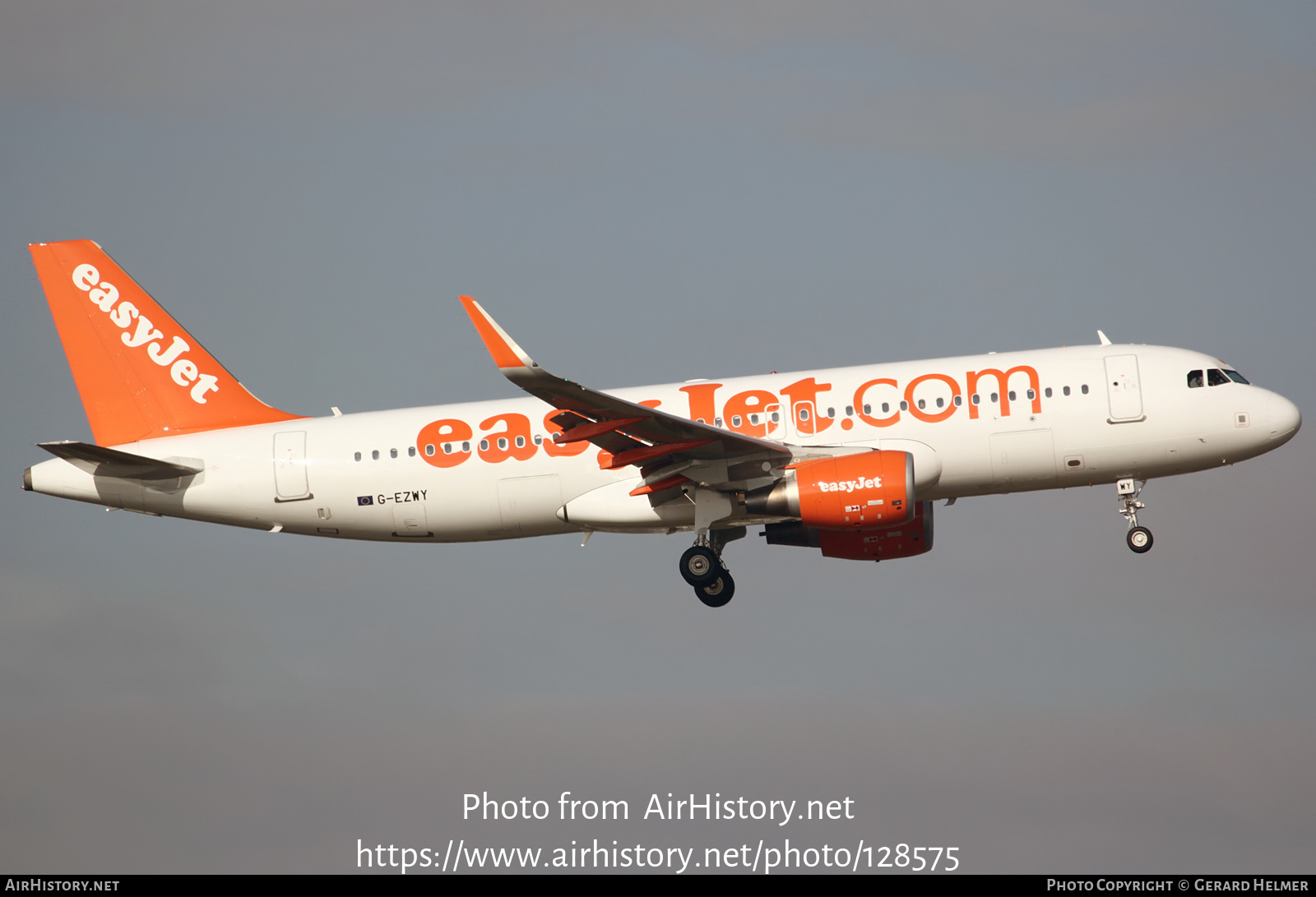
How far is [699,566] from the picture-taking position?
37000 millimetres

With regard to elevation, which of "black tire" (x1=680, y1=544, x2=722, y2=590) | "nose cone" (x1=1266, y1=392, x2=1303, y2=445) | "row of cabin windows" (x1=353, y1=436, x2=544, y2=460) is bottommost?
"black tire" (x1=680, y1=544, x2=722, y2=590)

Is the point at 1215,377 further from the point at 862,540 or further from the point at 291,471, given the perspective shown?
the point at 291,471

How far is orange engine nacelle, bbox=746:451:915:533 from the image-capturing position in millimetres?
→ 33562

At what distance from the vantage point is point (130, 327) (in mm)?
40031

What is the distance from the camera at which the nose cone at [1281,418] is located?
35.3 metres

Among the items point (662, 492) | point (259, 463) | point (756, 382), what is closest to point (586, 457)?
point (662, 492)

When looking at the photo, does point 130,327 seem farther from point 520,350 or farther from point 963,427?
point 963,427

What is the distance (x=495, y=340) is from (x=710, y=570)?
30.7 feet

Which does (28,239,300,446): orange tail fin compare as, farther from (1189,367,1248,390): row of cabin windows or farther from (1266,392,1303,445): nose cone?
(1266,392,1303,445): nose cone

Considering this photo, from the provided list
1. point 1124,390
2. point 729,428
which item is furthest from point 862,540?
point 1124,390

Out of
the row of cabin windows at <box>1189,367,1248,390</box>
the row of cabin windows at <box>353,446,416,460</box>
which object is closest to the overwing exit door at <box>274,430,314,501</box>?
the row of cabin windows at <box>353,446,416,460</box>

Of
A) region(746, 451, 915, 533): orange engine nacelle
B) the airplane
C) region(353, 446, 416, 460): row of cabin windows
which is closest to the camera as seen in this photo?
A: region(746, 451, 915, 533): orange engine nacelle

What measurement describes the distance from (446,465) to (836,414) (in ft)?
32.2

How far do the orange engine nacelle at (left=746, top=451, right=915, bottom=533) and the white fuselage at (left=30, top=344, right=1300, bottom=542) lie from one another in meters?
1.09
